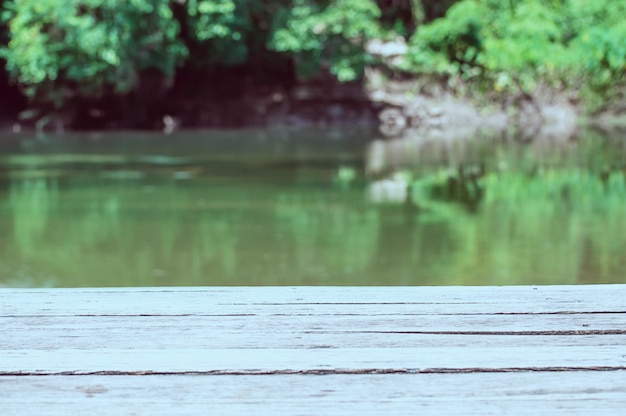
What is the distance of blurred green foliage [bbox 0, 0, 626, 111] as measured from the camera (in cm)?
1670

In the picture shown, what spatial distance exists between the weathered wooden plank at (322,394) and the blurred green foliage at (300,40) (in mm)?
15139

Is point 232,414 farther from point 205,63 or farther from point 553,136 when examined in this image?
point 205,63

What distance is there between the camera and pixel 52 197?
8.34m

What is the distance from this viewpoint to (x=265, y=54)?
66.0 ft

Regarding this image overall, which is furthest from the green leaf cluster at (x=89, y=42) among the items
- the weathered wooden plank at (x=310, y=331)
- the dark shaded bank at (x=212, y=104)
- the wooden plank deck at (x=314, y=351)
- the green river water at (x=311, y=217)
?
the weathered wooden plank at (x=310, y=331)

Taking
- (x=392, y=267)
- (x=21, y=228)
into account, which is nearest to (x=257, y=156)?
(x=21, y=228)

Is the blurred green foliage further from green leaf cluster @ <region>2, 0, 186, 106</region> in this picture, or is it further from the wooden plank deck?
the wooden plank deck

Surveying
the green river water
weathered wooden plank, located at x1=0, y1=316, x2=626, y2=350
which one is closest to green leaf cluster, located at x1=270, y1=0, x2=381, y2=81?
the green river water

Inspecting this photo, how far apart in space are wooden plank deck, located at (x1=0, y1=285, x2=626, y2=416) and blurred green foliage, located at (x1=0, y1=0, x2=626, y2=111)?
579 inches

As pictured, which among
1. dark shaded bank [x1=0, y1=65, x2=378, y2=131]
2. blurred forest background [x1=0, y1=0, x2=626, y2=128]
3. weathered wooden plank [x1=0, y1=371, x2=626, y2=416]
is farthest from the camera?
dark shaded bank [x1=0, y1=65, x2=378, y2=131]

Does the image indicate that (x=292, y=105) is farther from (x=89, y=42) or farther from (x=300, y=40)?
(x=89, y=42)

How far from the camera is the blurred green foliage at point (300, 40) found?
54.8 ft

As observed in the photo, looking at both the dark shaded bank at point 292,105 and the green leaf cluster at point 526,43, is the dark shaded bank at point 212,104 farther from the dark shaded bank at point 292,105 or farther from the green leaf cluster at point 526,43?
the green leaf cluster at point 526,43

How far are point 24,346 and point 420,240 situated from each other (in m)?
4.69
